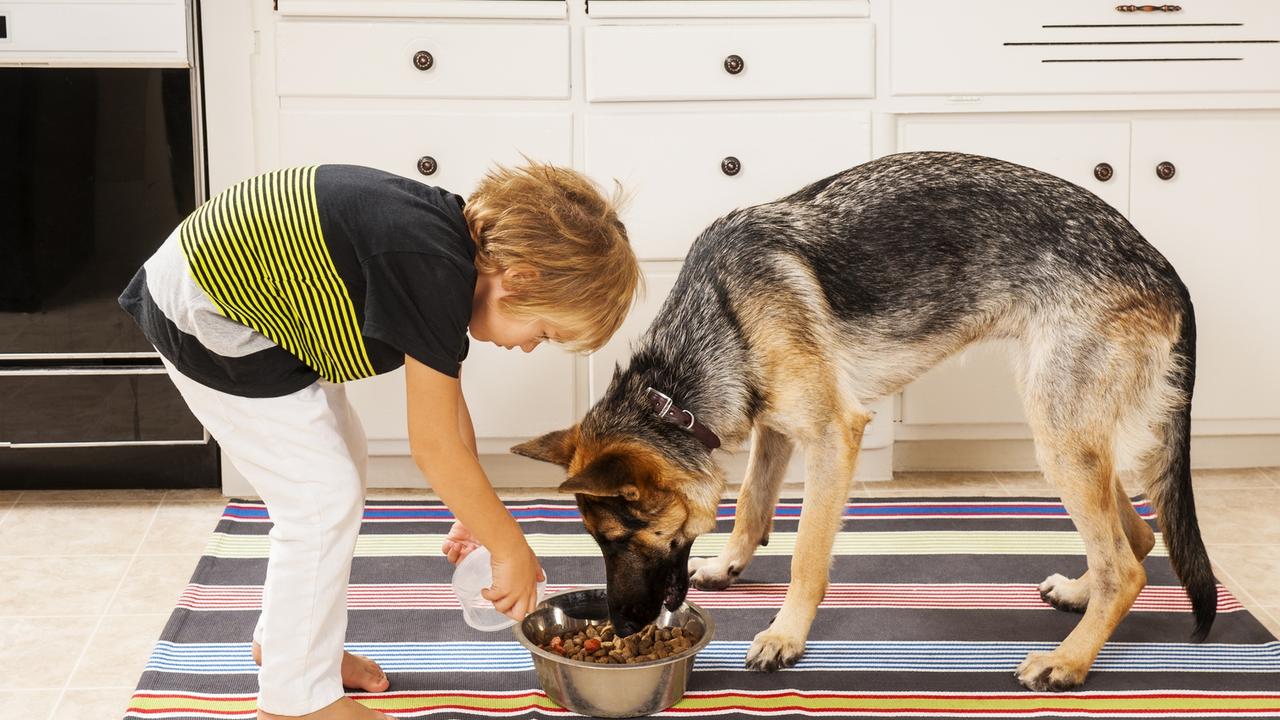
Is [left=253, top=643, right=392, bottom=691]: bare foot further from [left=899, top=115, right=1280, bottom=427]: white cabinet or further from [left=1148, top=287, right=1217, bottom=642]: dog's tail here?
[left=899, top=115, right=1280, bottom=427]: white cabinet

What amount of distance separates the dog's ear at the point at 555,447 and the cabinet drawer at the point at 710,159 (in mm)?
1037

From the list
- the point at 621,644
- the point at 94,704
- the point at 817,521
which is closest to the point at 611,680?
the point at 621,644

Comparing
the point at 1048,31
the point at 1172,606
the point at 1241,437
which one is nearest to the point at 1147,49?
the point at 1048,31

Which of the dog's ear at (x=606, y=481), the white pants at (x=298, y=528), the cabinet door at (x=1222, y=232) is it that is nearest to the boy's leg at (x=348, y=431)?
the white pants at (x=298, y=528)

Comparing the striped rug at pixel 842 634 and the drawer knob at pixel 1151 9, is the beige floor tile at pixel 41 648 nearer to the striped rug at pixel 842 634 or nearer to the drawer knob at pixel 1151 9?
the striped rug at pixel 842 634

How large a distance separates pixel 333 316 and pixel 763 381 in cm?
77

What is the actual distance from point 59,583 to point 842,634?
158 centimetres

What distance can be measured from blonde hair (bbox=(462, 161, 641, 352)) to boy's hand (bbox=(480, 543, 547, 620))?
0.32 m

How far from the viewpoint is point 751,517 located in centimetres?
246

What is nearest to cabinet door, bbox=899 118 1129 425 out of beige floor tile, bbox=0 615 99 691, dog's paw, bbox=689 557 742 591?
dog's paw, bbox=689 557 742 591

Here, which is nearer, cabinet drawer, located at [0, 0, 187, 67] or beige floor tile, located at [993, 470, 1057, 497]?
cabinet drawer, located at [0, 0, 187, 67]

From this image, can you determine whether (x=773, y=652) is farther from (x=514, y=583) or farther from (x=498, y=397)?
(x=498, y=397)

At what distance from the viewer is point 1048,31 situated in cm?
295

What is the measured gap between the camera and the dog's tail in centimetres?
213
